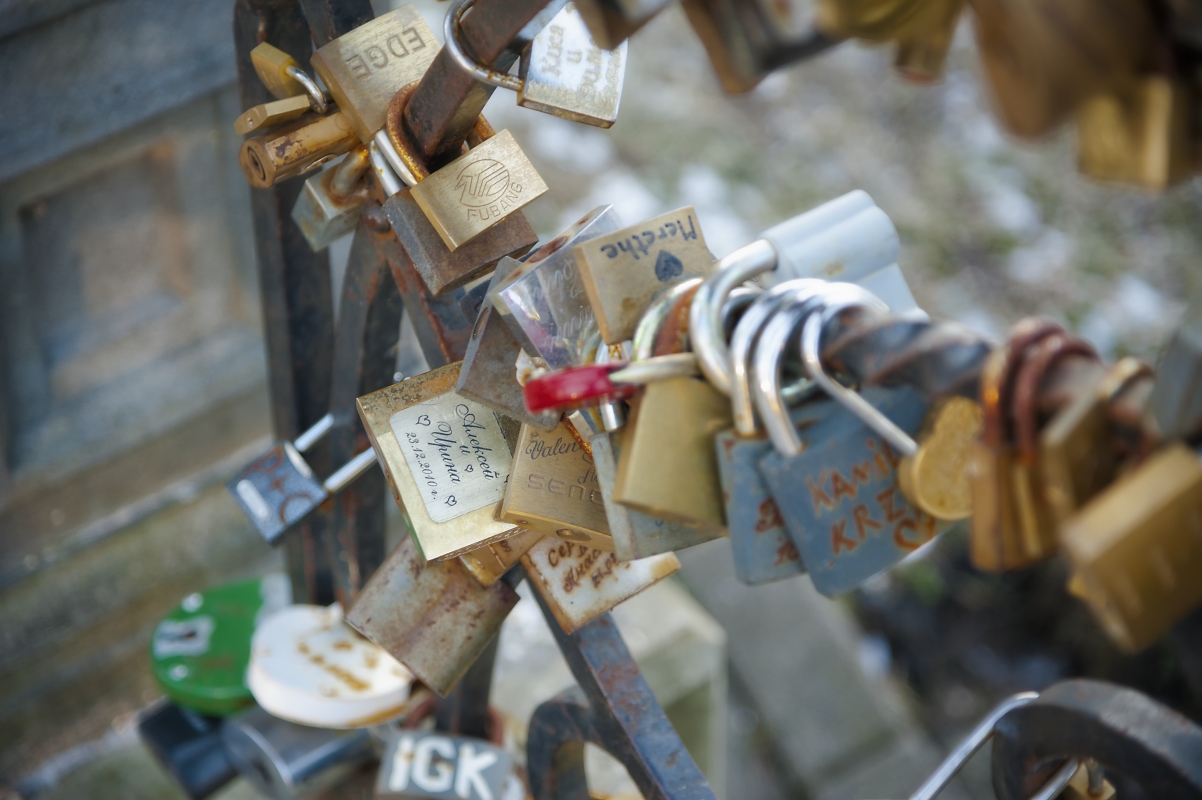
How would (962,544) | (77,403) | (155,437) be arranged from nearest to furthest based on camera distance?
1. (77,403)
2. (155,437)
3. (962,544)

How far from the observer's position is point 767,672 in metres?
2.30

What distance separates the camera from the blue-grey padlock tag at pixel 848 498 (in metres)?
0.53

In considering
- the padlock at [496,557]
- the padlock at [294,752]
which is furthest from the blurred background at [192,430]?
the padlock at [496,557]

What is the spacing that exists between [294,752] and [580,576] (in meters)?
0.66

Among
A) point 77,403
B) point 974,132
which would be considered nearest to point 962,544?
point 974,132

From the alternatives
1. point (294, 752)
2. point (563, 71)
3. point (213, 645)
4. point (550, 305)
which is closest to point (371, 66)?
point (563, 71)

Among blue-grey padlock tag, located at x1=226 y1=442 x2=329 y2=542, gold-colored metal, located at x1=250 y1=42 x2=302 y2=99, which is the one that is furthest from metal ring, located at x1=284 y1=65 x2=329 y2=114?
blue-grey padlock tag, located at x1=226 y1=442 x2=329 y2=542

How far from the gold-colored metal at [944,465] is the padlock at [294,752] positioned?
94cm

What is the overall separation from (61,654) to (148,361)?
60 centimetres

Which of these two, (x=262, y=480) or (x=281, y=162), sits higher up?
(x=281, y=162)

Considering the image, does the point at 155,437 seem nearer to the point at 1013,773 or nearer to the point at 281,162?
the point at 281,162

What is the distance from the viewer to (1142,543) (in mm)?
397

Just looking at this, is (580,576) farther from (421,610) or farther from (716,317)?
(716,317)

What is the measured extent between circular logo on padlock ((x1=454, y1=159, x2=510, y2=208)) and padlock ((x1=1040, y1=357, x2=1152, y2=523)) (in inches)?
17.3
